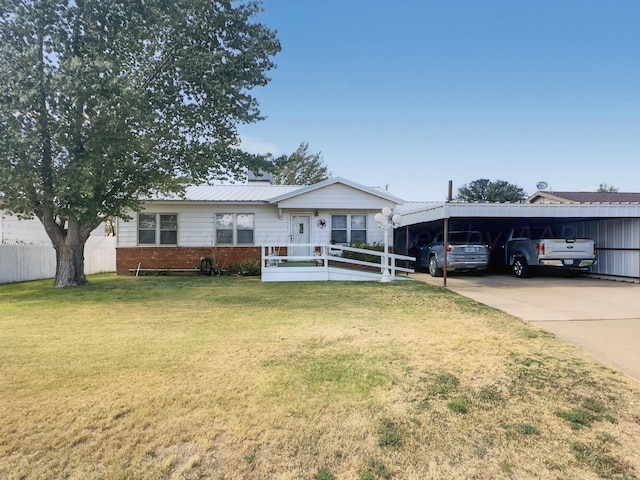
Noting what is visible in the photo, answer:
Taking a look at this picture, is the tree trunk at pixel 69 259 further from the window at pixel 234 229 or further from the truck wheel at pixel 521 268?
the truck wheel at pixel 521 268

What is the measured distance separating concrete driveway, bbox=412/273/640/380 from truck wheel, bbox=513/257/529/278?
1.04 meters

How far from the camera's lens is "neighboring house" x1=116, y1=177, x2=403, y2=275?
1494 cm

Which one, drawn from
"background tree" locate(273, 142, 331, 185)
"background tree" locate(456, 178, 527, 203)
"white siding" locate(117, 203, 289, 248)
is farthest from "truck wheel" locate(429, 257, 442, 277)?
"background tree" locate(456, 178, 527, 203)

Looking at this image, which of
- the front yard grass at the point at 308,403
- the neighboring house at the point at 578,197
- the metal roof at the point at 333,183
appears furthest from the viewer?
the neighboring house at the point at 578,197

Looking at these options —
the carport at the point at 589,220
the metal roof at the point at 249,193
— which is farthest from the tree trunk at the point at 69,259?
the carport at the point at 589,220

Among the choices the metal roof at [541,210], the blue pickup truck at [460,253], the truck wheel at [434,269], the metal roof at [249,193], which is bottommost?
the truck wheel at [434,269]

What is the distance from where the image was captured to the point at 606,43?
1348cm

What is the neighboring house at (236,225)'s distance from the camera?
14938 millimetres

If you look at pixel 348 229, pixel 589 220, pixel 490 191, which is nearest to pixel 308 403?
pixel 348 229

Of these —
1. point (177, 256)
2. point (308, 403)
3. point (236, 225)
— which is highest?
point (236, 225)

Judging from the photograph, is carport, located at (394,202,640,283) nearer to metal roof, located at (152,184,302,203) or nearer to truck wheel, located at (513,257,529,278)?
truck wheel, located at (513,257,529,278)

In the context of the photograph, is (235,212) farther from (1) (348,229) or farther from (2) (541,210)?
(2) (541,210)

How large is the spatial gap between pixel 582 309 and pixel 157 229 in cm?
1450

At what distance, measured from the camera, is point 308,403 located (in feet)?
10.3
